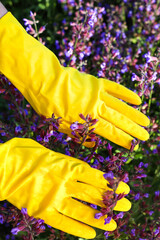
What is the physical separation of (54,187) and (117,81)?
3.30 feet

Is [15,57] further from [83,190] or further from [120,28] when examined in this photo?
[120,28]

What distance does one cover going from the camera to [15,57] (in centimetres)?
155

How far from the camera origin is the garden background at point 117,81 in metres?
1.50

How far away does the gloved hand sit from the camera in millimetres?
1324

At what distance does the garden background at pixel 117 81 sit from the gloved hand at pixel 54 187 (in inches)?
3.4

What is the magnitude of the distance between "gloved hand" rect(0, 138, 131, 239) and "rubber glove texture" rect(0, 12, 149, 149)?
275 millimetres

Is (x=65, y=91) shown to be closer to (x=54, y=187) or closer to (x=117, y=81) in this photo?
(x=54, y=187)

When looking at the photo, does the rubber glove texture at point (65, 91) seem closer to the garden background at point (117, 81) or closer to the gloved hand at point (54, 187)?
the garden background at point (117, 81)

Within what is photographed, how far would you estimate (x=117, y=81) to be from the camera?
2.03 meters

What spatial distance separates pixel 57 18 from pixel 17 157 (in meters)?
1.88

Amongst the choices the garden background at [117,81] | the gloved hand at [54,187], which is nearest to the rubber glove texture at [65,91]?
the garden background at [117,81]

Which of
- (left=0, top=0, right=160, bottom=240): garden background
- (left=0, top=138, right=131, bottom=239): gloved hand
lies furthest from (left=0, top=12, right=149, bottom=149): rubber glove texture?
(left=0, top=138, right=131, bottom=239): gloved hand

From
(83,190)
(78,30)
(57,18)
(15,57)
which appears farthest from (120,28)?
(83,190)

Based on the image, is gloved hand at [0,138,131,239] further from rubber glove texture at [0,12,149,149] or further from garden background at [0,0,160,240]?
rubber glove texture at [0,12,149,149]
